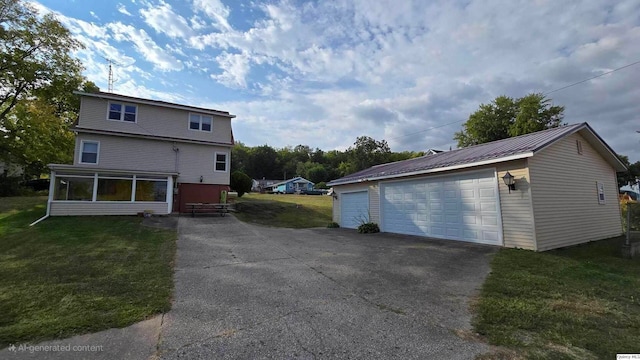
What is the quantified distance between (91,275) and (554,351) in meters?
7.36

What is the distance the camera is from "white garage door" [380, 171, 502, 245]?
28.9ft

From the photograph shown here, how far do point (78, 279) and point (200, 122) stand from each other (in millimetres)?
14998

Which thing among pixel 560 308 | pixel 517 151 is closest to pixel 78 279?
pixel 560 308

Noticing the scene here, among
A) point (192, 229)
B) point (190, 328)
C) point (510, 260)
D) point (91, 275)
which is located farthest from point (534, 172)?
point (192, 229)

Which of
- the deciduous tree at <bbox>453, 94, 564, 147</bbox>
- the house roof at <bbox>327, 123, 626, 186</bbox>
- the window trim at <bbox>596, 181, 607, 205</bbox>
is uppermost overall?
the deciduous tree at <bbox>453, 94, 564, 147</bbox>

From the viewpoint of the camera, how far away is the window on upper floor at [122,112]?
16.8m

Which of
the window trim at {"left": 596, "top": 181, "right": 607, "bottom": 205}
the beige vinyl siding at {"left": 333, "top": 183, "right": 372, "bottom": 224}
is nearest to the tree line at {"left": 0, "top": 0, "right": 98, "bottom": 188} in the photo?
the beige vinyl siding at {"left": 333, "top": 183, "right": 372, "bottom": 224}

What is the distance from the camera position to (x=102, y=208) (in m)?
14.4

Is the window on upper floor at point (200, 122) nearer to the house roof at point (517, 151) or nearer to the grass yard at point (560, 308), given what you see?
the house roof at point (517, 151)

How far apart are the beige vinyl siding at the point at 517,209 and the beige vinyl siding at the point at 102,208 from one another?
15642 millimetres

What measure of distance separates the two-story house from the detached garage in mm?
11769

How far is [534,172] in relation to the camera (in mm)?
8148

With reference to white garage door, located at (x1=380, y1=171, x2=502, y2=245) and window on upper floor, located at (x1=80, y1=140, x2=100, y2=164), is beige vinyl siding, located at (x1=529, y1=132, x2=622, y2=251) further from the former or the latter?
window on upper floor, located at (x1=80, y1=140, x2=100, y2=164)

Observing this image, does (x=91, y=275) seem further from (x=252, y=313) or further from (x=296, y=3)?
(x=296, y=3)
